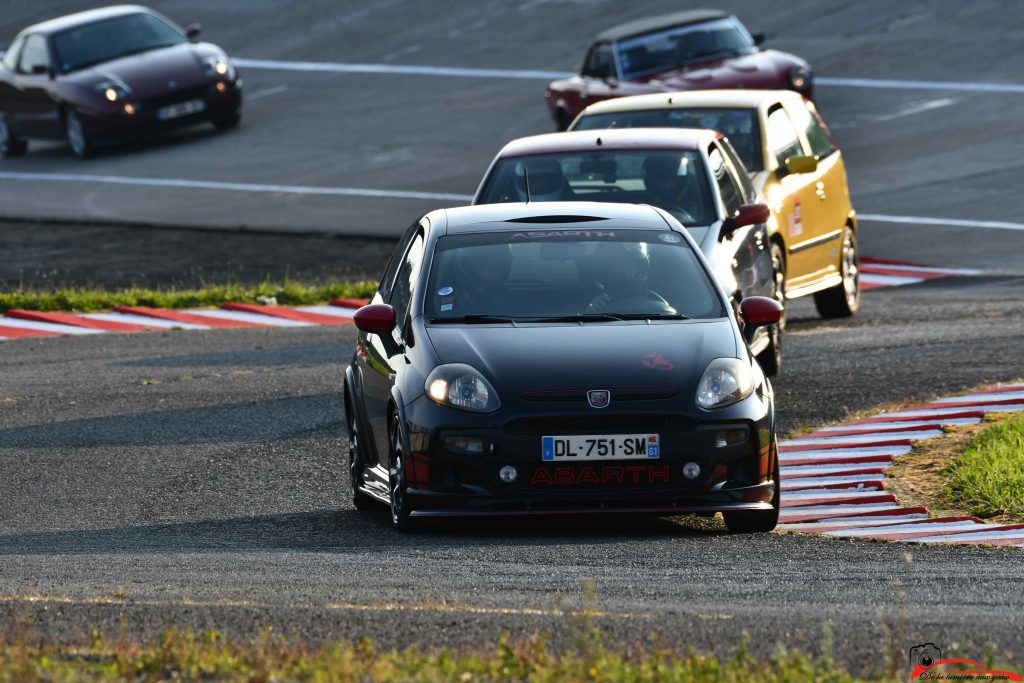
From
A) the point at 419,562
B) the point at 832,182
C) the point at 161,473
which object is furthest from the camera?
the point at 832,182

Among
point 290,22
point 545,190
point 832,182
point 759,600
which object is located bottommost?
point 290,22

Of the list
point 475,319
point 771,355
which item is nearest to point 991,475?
point 475,319

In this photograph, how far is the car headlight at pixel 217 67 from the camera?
2945cm

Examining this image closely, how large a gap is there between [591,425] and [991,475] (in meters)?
2.33

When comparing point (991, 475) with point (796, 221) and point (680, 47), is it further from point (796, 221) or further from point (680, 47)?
point (680, 47)

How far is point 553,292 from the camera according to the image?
9.84 meters

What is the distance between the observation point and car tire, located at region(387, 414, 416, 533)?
358 inches

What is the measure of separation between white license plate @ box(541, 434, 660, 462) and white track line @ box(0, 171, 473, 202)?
15.1 metres

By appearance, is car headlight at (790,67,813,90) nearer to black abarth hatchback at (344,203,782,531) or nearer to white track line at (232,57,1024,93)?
white track line at (232,57,1024,93)

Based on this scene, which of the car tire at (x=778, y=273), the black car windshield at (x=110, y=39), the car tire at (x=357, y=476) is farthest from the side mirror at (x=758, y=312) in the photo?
the black car windshield at (x=110, y=39)

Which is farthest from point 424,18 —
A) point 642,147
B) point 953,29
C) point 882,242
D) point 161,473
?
point 161,473

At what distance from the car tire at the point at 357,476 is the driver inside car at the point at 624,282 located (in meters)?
1.37

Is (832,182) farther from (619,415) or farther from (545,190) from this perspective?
(619,415)

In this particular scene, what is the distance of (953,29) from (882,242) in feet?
42.0
